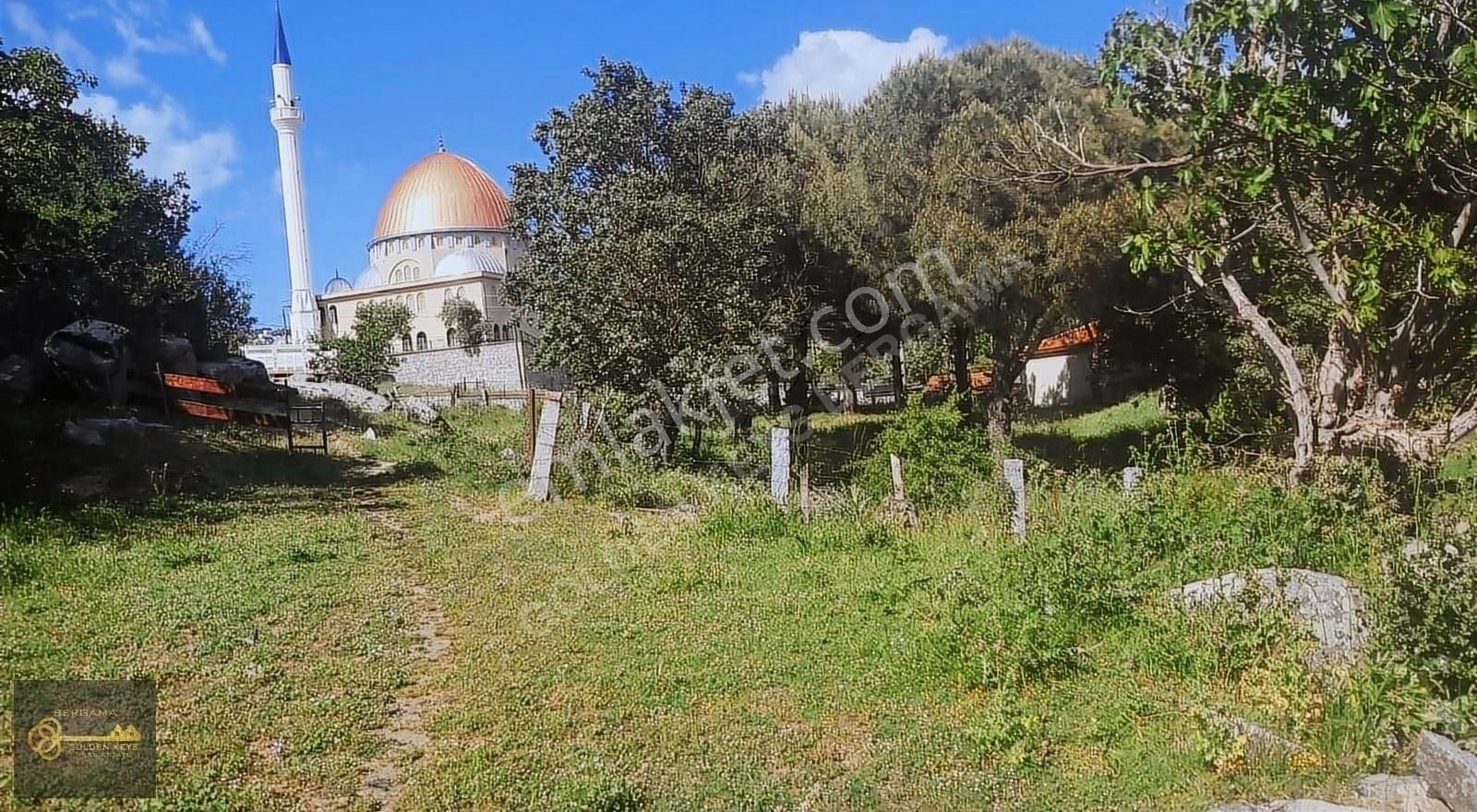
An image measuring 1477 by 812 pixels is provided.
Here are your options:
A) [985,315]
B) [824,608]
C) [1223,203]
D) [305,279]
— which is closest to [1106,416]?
[985,315]

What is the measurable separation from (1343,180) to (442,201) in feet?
172

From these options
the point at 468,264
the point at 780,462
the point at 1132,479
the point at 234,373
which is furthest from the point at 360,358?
the point at 1132,479

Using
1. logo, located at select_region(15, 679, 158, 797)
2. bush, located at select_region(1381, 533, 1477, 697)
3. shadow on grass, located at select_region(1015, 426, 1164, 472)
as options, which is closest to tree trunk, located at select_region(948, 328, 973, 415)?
shadow on grass, located at select_region(1015, 426, 1164, 472)

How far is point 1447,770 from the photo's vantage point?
3.48 m

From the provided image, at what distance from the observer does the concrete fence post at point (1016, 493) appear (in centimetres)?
760

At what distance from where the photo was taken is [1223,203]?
796 cm

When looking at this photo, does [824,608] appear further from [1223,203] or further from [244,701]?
[1223,203]

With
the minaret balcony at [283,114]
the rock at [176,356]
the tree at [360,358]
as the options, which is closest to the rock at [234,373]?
the rock at [176,356]

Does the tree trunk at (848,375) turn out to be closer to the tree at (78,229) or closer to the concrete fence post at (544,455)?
the concrete fence post at (544,455)

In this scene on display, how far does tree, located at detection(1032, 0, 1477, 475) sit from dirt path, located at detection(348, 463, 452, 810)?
6405mm

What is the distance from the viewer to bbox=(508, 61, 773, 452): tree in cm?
1246

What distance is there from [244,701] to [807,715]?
122 inches

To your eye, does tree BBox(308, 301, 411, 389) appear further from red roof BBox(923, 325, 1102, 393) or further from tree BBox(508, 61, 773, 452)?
red roof BBox(923, 325, 1102, 393)

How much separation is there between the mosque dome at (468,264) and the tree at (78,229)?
28.0m
